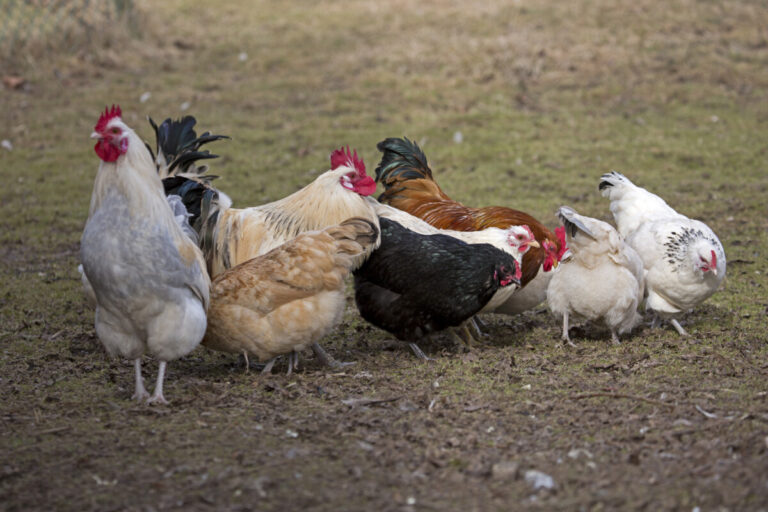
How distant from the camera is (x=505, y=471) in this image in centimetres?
394

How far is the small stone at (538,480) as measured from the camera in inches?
150

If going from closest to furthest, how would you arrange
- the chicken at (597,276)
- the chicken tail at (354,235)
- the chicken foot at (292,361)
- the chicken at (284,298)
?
the chicken at (284,298), the chicken tail at (354,235), the chicken foot at (292,361), the chicken at (597,276)

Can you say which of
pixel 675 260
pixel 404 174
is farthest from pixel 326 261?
→ pixel 675 260

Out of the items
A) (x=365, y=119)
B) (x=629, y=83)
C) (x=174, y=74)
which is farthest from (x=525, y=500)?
(x=174, y=74)

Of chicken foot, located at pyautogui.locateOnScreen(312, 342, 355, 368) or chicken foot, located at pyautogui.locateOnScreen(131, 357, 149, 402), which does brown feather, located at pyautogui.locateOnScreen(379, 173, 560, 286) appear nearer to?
chicken foot, located at pyautogui.locateOnScreen(312, 342, 355, 368)

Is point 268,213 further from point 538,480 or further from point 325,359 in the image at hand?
point 538,480

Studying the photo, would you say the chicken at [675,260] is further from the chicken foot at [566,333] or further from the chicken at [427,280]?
the chicken at [427,280]

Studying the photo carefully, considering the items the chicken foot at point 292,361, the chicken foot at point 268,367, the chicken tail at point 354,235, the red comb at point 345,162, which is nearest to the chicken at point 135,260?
the chicken foot at point 268,367

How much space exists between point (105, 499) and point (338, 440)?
1.23 meters

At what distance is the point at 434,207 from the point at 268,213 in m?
1.56

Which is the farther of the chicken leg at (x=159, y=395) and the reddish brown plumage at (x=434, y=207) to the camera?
the reddish brown plumage at (x=434, y=207)

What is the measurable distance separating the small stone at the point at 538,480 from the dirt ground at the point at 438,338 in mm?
14

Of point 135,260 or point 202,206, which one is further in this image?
point 202,206

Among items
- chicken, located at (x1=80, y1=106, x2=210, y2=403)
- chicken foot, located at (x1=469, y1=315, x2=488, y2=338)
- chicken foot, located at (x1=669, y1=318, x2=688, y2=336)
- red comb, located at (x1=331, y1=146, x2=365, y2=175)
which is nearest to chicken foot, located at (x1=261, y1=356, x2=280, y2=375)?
chicken, located at (x1=80, y1=106, x2=210, y2=403)
